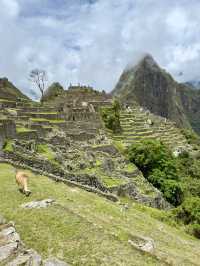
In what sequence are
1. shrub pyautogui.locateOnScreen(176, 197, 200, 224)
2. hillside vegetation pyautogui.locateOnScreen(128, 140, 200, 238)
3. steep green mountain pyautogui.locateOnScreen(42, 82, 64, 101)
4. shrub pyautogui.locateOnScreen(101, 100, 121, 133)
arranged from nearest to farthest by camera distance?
shrub pyautogui.locateOnScreen(176, 197, 200, 224)
hillside vegetation pyautogui.locateOnScreen(128, 140, 200, 238)
shrub pyautogui.locateOnScreen(101, 100, 121, 133)
steep green mountain pyautogui.locateOnScreen(42, 82, 64, 101)

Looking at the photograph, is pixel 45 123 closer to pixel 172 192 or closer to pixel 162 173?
pixel 162 173

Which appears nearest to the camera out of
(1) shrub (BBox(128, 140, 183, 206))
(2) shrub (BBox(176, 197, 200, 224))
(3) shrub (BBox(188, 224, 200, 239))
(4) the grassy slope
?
(4) the grassy slope

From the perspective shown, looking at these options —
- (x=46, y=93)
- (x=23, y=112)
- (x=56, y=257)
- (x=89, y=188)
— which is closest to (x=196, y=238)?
(x=89, y=188)

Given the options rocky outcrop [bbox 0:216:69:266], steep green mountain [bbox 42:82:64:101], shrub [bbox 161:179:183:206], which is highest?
steep green mountain [bbox 42:82:64:101]

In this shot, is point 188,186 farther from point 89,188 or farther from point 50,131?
point 89,188

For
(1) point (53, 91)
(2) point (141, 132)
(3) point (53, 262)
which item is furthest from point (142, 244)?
(1) point (53, 91)

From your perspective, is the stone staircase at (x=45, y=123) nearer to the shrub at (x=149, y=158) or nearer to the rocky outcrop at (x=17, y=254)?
the shrub at (x=149, y=158)

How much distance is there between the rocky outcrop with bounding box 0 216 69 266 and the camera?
7.97 meters

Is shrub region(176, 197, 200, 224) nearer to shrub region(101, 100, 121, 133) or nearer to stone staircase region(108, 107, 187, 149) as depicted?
stone staircase region(108, 107, 187, 149)

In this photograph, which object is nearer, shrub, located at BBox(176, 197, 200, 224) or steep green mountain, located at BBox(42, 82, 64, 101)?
shrub, located at BBox(176, 197, 200, 224)

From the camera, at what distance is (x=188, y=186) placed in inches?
1462

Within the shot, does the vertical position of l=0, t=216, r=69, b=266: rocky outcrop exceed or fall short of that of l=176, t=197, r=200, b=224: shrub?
it exceeds it

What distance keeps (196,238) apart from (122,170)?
41.3 ft

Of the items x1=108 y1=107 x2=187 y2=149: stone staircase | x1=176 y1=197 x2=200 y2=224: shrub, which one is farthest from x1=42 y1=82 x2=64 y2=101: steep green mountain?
x1=176 y1=197 x2=200 y2=224: shrub
